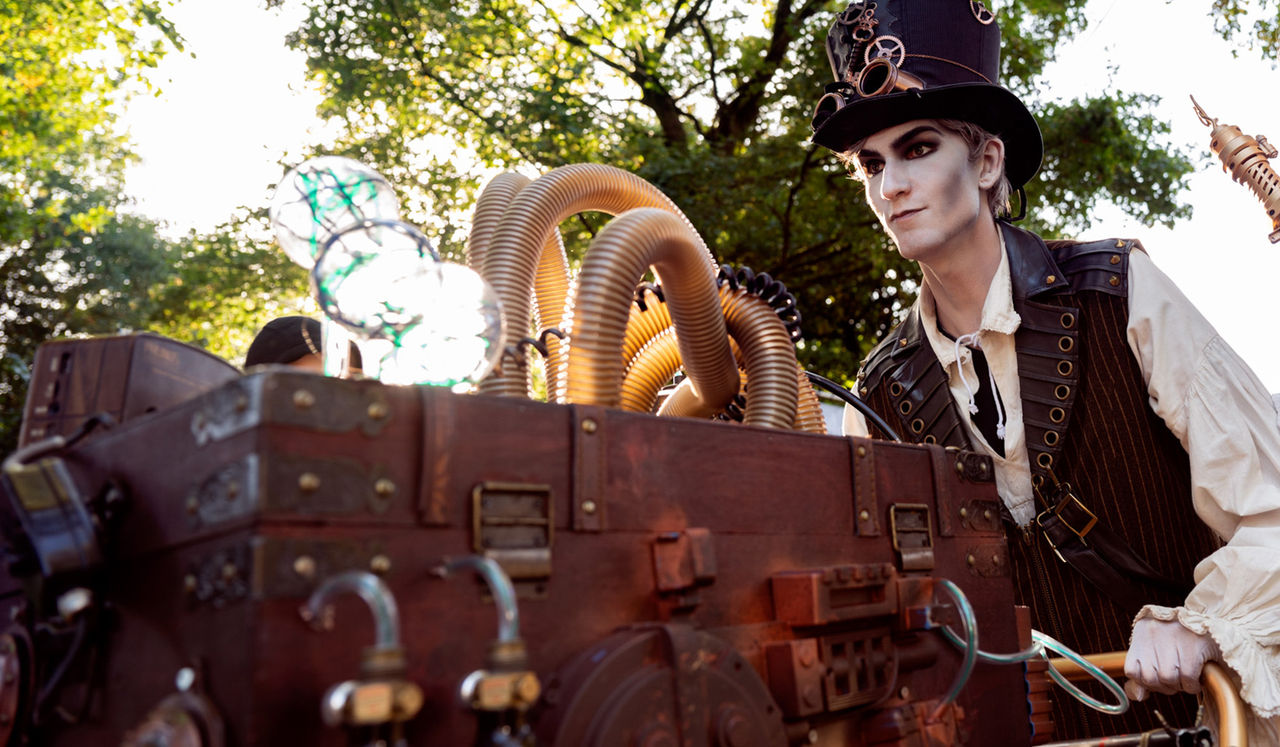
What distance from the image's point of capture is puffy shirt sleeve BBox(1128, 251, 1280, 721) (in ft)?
6.79

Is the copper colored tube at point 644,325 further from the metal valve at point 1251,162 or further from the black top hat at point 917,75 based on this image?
the metal valve at point 1251,162

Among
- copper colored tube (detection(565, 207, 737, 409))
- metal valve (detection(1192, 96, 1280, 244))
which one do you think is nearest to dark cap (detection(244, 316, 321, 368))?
copper colored tube (detection(565, 207, 737, 409))

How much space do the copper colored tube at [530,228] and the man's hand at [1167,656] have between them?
4.45 feet

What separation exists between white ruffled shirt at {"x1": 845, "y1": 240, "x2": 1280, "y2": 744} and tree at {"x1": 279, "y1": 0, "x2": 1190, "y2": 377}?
6.44m

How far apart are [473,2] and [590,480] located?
10420 millimetres

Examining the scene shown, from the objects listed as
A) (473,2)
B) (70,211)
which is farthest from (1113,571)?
(70,211)

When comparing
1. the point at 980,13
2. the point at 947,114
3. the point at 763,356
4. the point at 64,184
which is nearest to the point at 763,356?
the point at 763,356

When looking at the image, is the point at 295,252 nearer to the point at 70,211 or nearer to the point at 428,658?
the point at 428,658

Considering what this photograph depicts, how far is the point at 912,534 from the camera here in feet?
7.00

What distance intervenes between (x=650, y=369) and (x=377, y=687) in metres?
1.76

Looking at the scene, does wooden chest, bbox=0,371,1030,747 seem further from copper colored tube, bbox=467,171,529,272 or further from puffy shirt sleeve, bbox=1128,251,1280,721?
copper colored tube, bbox=467,171,529,272

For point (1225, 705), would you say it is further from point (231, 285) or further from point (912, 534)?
point (231, 285)

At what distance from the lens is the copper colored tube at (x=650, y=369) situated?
2.76 meters

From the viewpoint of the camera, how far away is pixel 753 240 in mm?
9555
